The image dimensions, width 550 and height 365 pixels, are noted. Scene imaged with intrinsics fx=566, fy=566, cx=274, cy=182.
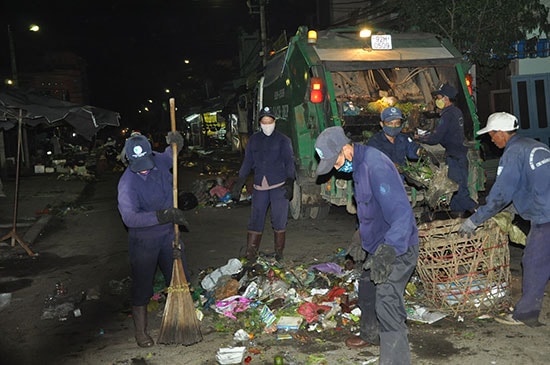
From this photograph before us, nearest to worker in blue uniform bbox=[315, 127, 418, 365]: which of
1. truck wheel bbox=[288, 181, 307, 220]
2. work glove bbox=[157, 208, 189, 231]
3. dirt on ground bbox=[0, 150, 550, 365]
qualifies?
dirt on ground bbox=[0, 150, 550, 365]

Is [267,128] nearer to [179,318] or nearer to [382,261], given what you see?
[179,318]

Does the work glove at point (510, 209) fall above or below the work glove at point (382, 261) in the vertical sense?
above

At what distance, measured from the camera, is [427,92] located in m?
9.19

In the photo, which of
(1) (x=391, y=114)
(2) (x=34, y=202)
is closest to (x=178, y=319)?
(1) (x=391, y=114)

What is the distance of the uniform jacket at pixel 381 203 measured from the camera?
365cm

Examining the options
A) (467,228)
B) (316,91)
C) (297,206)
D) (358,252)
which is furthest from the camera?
(297,206)

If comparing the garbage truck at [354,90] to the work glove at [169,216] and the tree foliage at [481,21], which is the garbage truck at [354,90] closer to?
the work glove at [169,216]

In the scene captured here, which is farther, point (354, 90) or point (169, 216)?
point (354, 90)

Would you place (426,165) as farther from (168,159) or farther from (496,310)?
(168,159)

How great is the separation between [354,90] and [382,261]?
19.6ft

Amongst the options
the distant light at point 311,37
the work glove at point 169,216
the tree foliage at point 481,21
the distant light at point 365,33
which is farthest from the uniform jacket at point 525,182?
the tree foliage at point 481,21

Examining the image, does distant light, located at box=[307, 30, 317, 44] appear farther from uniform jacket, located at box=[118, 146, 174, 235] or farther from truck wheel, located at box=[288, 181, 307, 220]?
uniform jacket, located at box=[118, 146, 174, 235]

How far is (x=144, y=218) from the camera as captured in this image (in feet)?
15.1

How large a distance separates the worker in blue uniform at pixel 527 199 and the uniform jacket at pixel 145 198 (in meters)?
2.51
